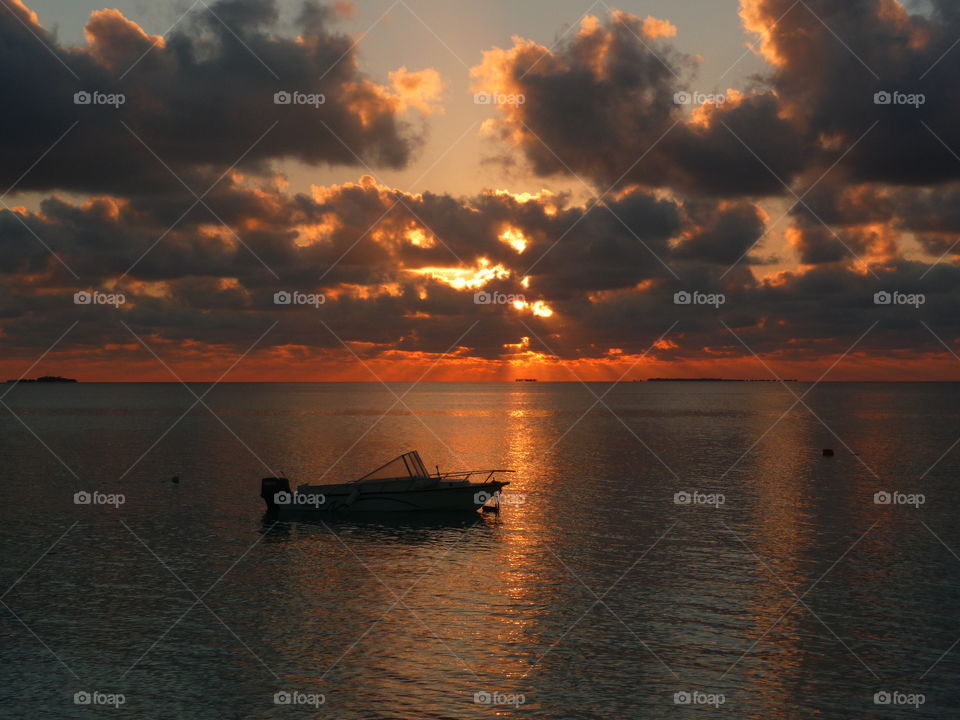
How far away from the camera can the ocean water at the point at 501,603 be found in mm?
26781

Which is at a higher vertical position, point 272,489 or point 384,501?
point 272,489

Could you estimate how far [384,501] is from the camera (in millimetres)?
59688

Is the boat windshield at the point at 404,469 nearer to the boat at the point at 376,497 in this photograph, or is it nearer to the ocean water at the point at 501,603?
the boat at the point at 376,497

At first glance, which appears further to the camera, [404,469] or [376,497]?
[404,469]

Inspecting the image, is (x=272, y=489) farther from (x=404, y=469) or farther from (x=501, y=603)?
(x=501, y=603)

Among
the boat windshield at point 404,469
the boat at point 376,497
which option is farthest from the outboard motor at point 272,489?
the boat windshield at point 404,469

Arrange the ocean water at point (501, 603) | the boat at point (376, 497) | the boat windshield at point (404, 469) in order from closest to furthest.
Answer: the ocean water at point (501, 603)
the boat at point (376, 497)
the boat windshield at point (404, 469)

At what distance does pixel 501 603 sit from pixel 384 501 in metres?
24.1

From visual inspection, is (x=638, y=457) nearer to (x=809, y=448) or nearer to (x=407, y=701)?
(x=809, y=448)

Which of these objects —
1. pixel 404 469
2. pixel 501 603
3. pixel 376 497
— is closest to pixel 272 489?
pixel 376 497

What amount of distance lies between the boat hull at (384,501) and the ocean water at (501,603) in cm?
140

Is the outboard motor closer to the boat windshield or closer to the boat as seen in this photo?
the boat

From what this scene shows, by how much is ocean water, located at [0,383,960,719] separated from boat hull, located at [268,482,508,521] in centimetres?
140

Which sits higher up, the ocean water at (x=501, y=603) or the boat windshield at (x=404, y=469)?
the boat windshield at (x=404, y=469)
